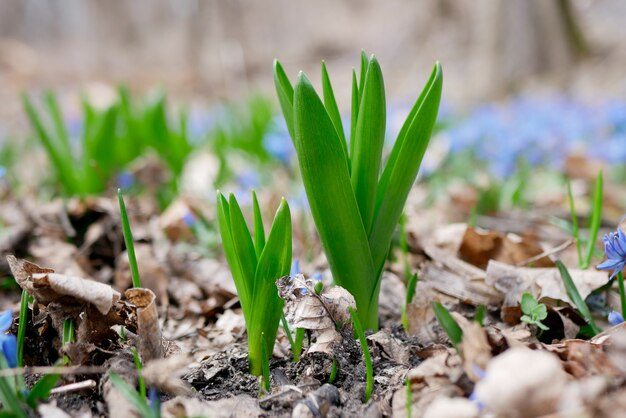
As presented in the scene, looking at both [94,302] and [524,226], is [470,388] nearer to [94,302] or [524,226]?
[94,302]

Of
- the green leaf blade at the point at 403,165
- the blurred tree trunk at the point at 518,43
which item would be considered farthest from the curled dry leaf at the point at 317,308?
the blurred tree trunk at the point at 518,43

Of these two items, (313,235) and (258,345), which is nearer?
(258,345)

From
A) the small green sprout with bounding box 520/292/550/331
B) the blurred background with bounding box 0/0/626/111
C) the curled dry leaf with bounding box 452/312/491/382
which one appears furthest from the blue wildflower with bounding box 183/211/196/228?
the blurred background with bounding box 0/0/626/111

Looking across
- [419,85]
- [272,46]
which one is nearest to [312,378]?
[419,85]

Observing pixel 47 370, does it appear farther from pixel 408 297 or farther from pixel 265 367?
pixel 408 297

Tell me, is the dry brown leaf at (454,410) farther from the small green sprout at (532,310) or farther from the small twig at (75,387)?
the small twig at (75,387)

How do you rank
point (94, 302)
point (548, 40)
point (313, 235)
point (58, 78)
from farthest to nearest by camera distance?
point (58, 78) < point (548, 40) < point (313, 235) < point (94, 302)

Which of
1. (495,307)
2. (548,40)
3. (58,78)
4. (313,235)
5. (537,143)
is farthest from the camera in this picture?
(58,78)
